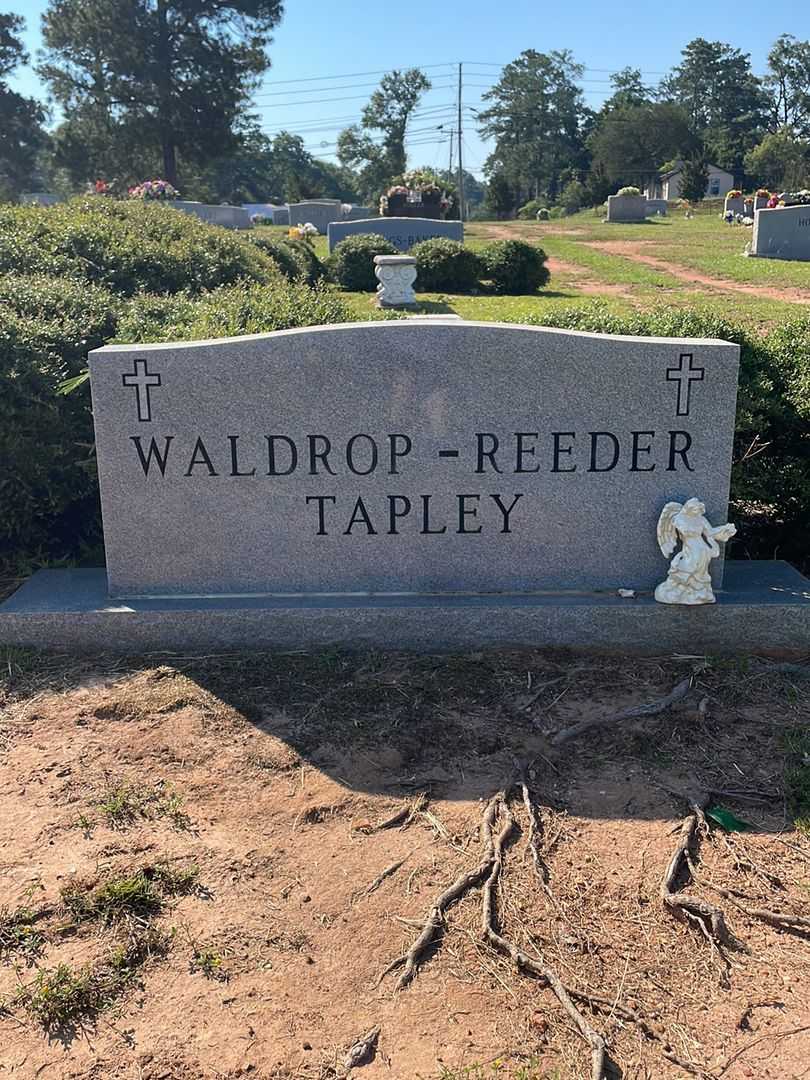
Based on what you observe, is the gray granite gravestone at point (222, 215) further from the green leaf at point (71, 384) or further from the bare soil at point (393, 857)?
the bare soil at point (393, 857)

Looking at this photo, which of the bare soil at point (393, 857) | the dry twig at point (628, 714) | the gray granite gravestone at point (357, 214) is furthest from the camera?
the gray granite gravestone at point (357, 214)

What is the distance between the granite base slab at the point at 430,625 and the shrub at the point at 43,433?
2.59 ft

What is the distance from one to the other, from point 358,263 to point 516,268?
8.56ft

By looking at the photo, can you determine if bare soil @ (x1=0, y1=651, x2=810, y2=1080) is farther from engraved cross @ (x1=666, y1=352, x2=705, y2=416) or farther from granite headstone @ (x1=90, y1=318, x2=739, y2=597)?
engraved cross @ (x1=666, y1=352, x2=705, y2=416)

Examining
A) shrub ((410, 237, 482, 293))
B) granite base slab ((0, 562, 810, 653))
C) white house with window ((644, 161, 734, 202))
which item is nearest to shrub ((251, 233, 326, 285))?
shrub ((410, 237, 482, 293))

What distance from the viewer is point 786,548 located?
16.0 ft

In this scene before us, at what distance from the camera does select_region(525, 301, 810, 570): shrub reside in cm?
456

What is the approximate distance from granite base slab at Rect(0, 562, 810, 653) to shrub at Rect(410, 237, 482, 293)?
40.6 feet

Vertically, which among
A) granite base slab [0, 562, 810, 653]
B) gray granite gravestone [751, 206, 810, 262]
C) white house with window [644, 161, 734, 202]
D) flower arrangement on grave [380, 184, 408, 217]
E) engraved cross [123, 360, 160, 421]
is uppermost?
white house with window [644, 161, 734, 202]

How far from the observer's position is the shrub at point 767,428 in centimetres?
456

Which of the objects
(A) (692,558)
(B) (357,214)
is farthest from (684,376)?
(B) (357,214)

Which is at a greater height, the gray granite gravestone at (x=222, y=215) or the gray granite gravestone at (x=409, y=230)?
the gray granite gravestone at (x=222, y=215)

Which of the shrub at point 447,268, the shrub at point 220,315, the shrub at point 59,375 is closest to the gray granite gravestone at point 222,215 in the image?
the shrub at point 447,268

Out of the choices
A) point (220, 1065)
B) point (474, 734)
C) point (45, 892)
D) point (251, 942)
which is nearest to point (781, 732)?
point (474, 734)
